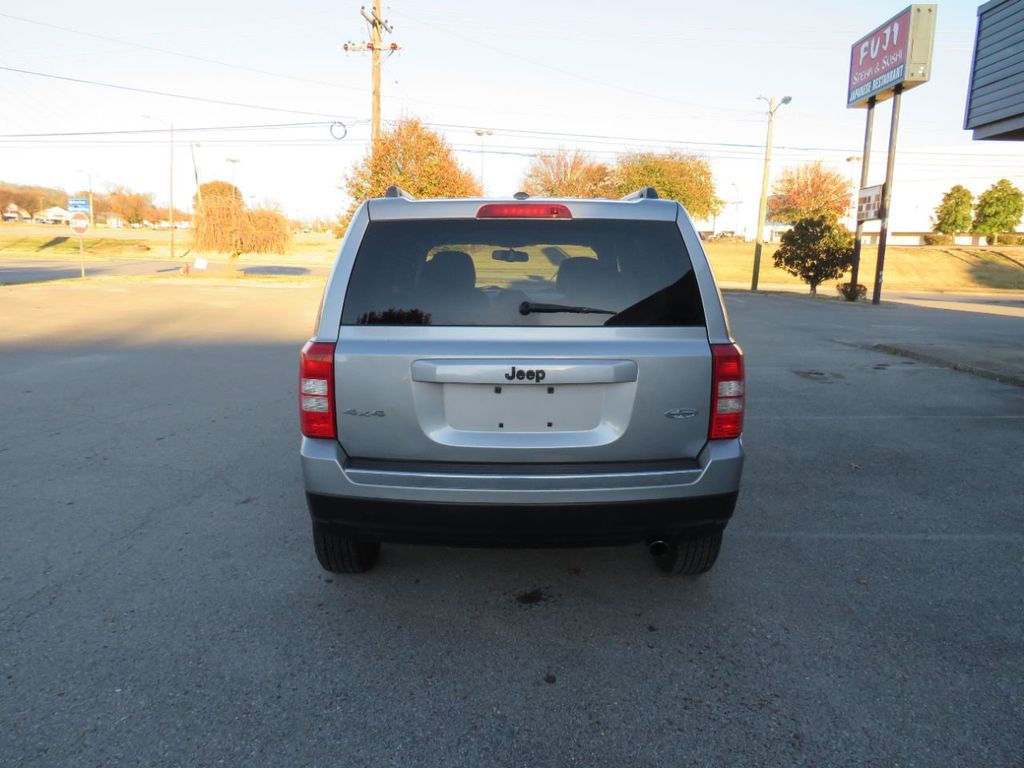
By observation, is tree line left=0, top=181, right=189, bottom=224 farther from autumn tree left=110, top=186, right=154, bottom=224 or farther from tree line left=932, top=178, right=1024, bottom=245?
tree line left=932, top=178, right=1024, bottom=245

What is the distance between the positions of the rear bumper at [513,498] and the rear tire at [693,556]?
561mm

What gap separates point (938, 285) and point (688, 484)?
162ft

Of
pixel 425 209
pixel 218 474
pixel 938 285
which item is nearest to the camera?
pixel 425 209

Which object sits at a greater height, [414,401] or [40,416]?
[414,401]

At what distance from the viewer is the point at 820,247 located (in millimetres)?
29156

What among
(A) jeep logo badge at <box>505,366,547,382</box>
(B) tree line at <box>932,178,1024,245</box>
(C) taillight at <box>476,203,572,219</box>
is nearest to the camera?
(A) jeep logo badge at <box>505,366,547,382</box>

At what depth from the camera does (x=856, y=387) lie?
30.5 feet

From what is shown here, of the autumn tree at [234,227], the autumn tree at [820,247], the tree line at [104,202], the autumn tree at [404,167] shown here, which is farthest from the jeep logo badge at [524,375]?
the tree line at [104,202]

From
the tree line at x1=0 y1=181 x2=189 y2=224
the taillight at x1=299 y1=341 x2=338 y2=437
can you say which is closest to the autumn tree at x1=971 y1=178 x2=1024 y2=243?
the taillight at x1=299 y1=341 x2=338 y2=437

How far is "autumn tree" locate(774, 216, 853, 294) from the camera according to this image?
29016mm

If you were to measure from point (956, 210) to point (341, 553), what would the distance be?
88.6 meters

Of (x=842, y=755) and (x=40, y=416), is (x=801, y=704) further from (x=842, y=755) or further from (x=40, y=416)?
(x=40, y=416)

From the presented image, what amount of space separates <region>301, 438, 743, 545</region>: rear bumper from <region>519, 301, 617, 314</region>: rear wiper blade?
0.64 meters

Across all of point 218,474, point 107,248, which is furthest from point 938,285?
point 107,248
